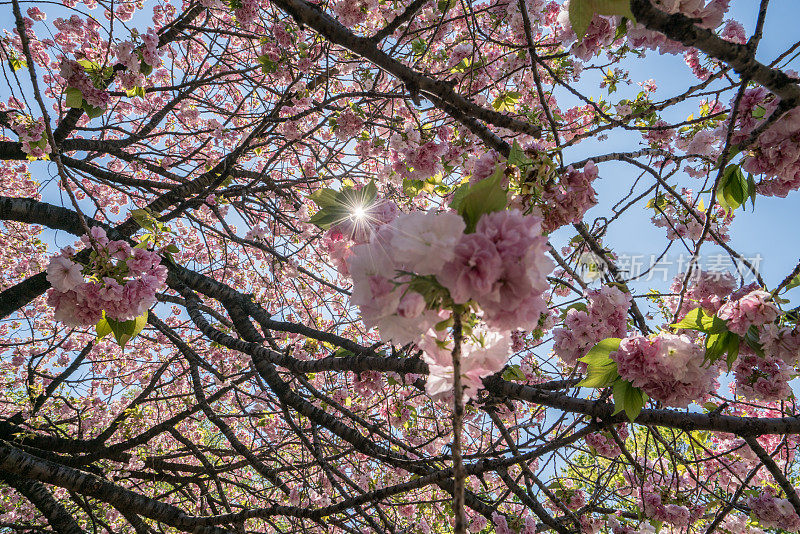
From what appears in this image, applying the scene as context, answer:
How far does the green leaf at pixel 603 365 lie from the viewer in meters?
1.66

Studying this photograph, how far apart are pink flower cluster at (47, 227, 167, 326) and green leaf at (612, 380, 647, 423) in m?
2.03

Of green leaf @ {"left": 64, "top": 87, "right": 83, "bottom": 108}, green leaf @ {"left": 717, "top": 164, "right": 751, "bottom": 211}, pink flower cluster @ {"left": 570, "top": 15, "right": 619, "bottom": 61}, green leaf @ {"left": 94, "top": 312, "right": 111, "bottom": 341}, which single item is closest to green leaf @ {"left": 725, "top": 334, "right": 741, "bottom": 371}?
green leaf @ {"left": 717, "top": 164, "right": 751, "bottom": 211}

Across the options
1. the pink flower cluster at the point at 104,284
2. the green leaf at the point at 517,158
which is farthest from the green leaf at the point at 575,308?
the pink flower cluster at the point at 104,284

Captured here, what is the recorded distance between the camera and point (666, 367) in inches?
59.8

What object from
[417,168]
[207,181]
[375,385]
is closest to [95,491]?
[375,385]

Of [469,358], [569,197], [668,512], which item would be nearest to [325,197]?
[469,358]

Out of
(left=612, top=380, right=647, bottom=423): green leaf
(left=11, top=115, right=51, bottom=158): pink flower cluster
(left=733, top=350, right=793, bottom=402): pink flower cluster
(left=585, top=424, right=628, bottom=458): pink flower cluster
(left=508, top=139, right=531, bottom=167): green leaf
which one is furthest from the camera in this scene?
(left=585, top=424, right=628, bottom=458): pink flower cluster

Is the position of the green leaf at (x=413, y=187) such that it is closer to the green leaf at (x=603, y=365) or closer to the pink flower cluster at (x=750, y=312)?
the green leaf at (x=603, y=365)

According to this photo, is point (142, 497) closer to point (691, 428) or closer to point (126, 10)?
point (691, 428)

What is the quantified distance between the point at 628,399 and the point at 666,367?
0.60 feet

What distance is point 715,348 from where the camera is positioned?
163 centimetres

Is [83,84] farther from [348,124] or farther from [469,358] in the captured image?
[469,358]

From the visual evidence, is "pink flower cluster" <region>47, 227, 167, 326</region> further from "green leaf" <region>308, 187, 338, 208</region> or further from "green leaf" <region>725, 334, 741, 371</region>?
"green leaf" <region>725, 334, 741, 371</region>

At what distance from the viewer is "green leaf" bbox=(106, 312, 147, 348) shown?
2.02 metres
